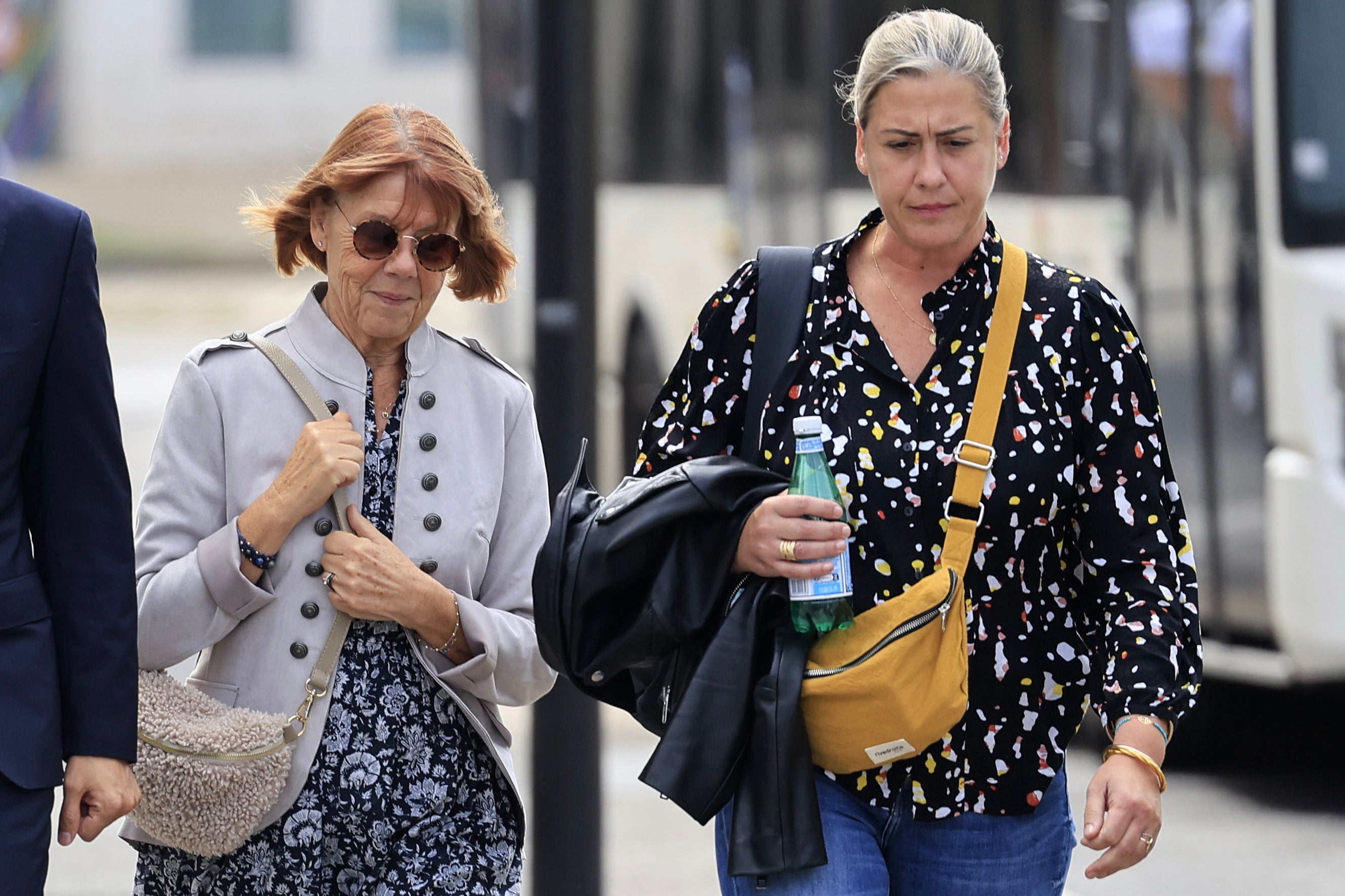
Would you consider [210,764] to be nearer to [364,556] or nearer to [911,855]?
[364,556]

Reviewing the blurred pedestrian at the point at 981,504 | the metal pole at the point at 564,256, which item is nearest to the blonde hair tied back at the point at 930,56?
the blurred pedestrian at the point at 981,504

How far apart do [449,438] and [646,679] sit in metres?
0.49

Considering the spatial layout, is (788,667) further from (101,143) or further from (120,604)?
(101,143)

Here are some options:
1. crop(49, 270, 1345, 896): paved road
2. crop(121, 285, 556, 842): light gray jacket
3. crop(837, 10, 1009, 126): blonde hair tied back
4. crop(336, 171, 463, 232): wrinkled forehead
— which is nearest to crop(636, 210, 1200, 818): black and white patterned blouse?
crop(837, 10, 1009, 126): blonde hair tied back

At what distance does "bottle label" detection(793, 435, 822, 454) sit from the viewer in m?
2.61

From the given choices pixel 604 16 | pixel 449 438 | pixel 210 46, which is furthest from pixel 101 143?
pixel 449 438

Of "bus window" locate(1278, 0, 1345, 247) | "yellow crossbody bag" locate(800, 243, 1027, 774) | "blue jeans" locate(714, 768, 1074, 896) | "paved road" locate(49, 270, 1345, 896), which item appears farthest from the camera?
"bus window" locate(1278, 0, 1345, 247)

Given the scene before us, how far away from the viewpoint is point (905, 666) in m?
2.55

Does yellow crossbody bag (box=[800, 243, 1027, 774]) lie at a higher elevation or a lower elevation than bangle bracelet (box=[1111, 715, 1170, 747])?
higher

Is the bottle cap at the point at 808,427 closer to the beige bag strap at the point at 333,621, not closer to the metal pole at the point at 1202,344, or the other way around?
the beige bag strap at the point at 333,621

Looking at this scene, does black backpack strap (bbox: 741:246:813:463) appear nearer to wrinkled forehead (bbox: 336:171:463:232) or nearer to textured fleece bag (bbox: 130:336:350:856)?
wrinkled forehead (bbox: 336:171:463:232)

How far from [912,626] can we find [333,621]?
837 millimetres

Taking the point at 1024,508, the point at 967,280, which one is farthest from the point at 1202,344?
the point at 1024,508

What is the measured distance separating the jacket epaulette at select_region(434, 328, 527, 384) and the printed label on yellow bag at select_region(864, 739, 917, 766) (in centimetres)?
84
